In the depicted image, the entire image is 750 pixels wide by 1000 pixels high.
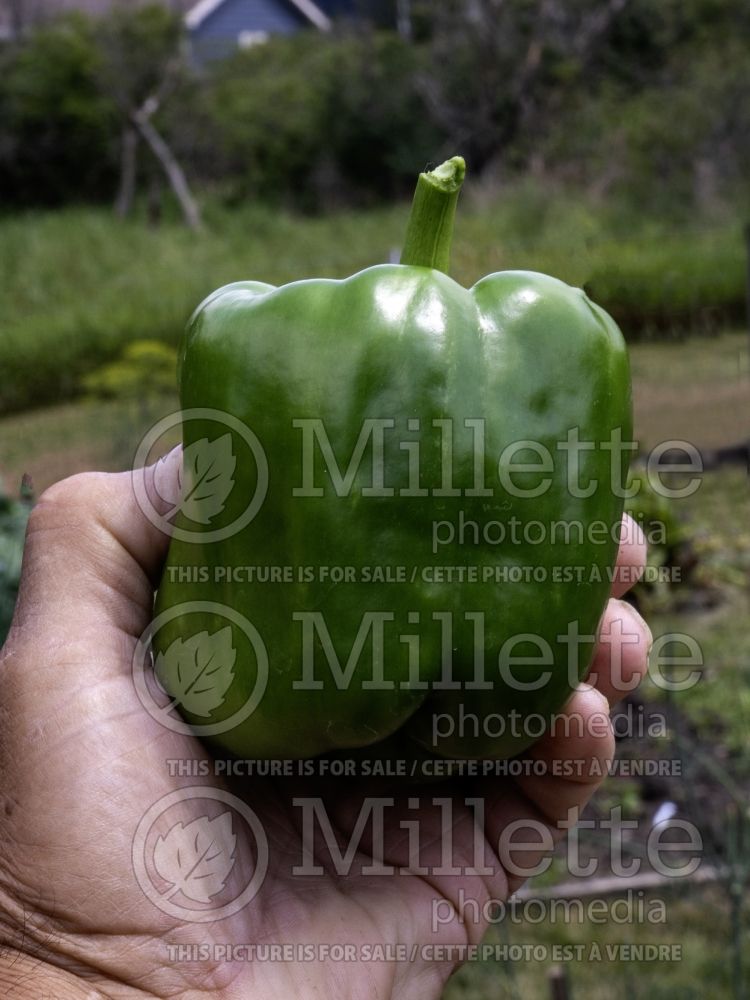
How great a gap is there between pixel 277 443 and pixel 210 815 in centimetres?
56

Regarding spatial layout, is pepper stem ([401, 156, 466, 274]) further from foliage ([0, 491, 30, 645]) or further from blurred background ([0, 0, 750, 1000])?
foliage ([0, 491, 30, 645])

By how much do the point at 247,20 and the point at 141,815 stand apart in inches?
905

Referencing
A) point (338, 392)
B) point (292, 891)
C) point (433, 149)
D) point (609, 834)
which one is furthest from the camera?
point (433, 149)


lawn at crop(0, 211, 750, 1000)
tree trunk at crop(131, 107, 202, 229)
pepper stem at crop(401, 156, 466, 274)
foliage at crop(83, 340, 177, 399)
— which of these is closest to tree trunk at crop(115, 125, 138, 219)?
tree trunk at crop(131, 107, 202, 229)

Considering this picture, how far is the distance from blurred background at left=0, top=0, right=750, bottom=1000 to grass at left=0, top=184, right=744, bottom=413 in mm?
35

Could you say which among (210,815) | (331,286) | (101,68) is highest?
(331,286)

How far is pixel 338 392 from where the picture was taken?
1.39m

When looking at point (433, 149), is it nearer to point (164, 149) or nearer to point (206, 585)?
point (164, 149)

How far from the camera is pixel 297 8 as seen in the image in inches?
880

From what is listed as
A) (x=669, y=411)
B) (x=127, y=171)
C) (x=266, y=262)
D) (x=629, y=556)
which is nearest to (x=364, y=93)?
(x=127, y=171)

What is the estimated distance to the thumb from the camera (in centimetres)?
154

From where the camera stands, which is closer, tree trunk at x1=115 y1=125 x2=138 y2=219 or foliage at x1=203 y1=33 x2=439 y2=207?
foliage at x1=203 y1=33 x2=439 y2=207

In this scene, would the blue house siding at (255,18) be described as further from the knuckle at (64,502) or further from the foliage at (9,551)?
the knuckle at (64,502)

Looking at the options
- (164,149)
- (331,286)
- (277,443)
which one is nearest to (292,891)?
(277,443)
